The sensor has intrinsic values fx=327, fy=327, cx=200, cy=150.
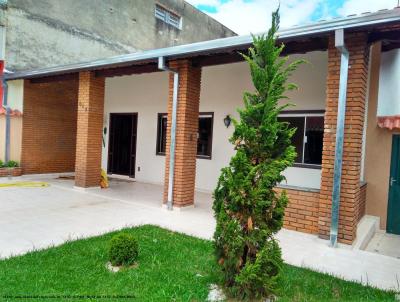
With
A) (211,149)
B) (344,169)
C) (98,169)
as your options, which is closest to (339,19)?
(344,169)

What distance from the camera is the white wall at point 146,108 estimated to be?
432 inches

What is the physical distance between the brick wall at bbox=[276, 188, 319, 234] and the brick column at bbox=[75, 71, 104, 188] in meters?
5.61

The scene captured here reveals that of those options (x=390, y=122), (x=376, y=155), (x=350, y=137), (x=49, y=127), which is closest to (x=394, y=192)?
(x=376, y=155)

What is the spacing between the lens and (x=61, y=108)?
12008mm

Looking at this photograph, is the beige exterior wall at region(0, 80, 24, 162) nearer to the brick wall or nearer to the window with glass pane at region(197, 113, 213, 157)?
the window with glass pane at region(197, 113, 213, 157)

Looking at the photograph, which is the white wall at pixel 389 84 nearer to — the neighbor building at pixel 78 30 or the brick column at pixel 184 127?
the brick column at pixel 184 127

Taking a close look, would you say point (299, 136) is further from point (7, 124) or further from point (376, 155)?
point (7, 124)

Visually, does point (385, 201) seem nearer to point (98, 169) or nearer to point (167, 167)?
point (167, 167)

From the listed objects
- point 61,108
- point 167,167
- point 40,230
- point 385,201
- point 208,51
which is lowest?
point 40,230

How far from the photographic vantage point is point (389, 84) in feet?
21.9

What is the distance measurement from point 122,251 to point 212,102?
6.40 m

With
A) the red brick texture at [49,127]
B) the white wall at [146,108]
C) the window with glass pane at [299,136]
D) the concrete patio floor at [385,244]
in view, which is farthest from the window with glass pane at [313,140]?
the red brick texture at [49,127]

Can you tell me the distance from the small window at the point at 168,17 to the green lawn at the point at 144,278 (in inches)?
613

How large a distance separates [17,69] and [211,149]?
24.2ft
